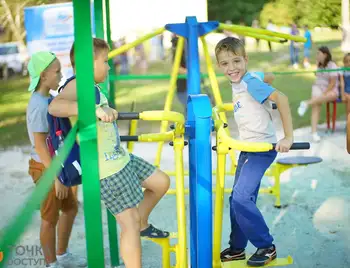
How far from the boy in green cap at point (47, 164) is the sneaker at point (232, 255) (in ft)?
3.05

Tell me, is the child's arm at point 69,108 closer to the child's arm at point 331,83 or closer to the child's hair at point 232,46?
the child's hair at point 232,46

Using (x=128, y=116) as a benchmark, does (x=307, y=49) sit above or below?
above

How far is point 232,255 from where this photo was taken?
128 inches

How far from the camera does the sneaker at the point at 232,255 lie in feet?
10.6

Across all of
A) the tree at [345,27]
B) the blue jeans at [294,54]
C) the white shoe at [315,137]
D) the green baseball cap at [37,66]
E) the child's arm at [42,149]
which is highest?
the tree at [345,27]

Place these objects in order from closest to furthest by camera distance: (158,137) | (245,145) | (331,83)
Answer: (245,145), (158,137), (331,83)

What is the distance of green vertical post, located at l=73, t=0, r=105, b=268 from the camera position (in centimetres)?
184

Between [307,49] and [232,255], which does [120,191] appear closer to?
[232,255]

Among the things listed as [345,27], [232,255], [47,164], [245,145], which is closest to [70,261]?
[47,164]

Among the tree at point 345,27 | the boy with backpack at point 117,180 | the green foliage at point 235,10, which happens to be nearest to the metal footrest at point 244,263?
the boy with backpack at point 117,180

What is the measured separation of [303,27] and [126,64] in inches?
206

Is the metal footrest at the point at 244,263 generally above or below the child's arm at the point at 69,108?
below

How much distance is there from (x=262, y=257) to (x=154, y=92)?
1131 centimetres

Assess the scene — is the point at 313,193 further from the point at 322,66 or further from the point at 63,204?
the point at 322,66
